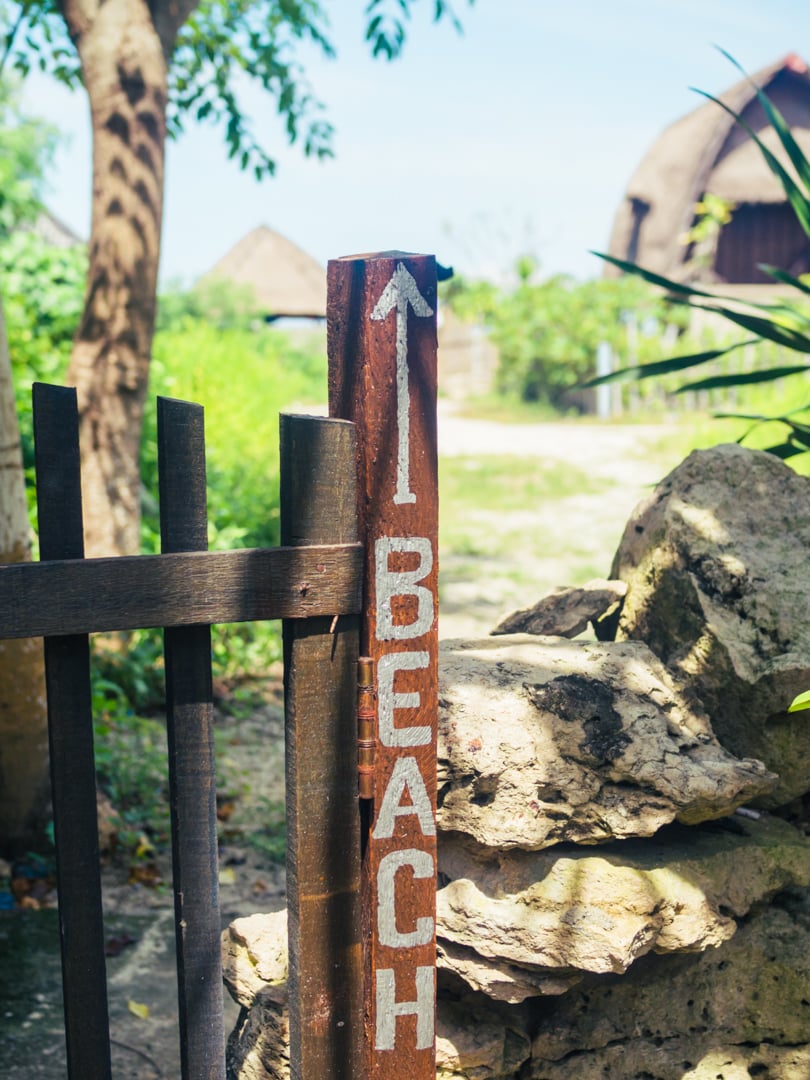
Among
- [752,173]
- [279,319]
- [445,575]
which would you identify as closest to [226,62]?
[445,575]

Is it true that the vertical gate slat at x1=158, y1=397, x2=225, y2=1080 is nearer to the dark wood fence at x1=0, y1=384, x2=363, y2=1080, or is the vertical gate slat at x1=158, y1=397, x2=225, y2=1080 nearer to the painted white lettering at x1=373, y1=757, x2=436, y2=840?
the dark wood fence at x1=0, y1=384, x2=363, y2=1080

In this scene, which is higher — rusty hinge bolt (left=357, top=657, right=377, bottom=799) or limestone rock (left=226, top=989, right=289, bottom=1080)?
rusty hinge bolt (left=357, top=657, right=377, bottom=799)

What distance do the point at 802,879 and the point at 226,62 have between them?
681 centimetres

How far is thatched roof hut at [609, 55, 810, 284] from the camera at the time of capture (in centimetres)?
2362

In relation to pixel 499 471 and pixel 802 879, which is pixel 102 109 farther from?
pixel 499 471

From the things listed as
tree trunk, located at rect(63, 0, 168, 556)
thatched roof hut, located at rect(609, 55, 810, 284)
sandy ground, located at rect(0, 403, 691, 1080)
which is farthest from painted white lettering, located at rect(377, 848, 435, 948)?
thatched roof hut, located at rect(609, 55, 810, 284)

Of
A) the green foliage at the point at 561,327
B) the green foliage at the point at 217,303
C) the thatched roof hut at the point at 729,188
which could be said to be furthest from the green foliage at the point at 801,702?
the thatched roof hut at the point at 729,188

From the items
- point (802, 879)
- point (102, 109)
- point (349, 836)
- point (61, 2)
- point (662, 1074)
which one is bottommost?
point (662, 1074)

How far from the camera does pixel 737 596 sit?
242cm

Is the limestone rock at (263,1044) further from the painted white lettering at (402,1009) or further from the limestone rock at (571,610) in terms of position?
the limestone rock at (571,610)

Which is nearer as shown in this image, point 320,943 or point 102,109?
point 320,943

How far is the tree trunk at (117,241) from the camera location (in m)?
5.45

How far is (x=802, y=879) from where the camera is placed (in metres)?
2.31

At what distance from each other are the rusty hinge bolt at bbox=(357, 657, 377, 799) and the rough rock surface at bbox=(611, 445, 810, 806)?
87 cm
